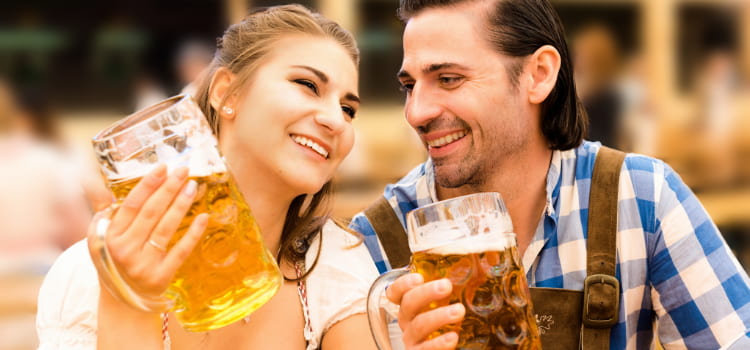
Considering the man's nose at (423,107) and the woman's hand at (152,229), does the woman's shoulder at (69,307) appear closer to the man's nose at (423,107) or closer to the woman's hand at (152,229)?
the woman's hand at (152,229)

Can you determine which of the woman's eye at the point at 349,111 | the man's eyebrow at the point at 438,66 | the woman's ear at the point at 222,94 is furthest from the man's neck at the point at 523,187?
the woman's ear at the point at 222,94

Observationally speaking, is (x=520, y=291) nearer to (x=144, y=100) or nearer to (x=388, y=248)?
(x=388, y=248)

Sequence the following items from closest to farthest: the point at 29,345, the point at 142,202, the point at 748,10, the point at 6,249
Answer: the point at 142,202 → the point at 29,345 → the point at 6,249 → the point at 748,10

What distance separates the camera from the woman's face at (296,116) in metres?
1.17

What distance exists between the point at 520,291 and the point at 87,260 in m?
0.67

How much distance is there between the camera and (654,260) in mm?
1400

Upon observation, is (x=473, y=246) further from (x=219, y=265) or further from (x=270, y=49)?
(x=270, y=49)

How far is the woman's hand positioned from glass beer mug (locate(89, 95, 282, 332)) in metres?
0.02

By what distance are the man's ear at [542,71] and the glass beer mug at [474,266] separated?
2.20 ft

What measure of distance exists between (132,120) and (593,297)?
910 millimetres

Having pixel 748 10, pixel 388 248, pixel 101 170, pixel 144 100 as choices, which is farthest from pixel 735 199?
pixel 101 170

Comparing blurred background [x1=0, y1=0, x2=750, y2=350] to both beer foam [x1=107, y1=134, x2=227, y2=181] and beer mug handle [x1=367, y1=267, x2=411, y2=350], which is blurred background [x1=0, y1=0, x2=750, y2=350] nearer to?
beer foam [x1=107, y1=134, x2=227, y2=181]

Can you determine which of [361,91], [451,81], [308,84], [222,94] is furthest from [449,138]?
[361,91]

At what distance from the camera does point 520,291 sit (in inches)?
36.1
